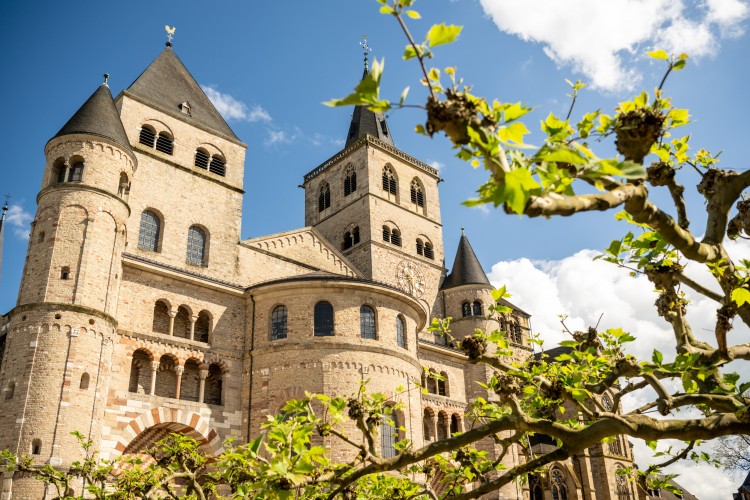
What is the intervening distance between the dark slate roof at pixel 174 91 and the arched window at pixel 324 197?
13.6m

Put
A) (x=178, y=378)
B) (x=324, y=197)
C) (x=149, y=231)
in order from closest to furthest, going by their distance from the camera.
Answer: (x=178, y=378), (x=149, y=231), (x=324, y=197)

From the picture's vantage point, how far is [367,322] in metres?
24.6

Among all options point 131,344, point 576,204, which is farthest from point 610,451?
point 576,204

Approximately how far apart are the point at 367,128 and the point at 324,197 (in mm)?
5763

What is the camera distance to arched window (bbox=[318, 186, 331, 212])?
44272 millimetres

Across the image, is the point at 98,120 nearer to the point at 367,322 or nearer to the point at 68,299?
the point at 68,299

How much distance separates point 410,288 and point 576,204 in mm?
34627

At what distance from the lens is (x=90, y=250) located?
20312 mm

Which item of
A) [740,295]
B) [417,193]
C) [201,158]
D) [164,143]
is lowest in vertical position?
[740,295]

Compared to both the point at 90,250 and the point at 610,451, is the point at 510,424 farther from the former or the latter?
the point at 610,451

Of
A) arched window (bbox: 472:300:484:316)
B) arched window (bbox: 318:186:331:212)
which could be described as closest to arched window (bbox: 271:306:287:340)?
arched window (bbox: 472:300:484:316)

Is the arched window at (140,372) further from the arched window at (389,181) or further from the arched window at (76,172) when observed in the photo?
the arched window at (389,181)

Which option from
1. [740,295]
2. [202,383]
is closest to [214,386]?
[202,383]

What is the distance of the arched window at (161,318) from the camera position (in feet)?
74.0
